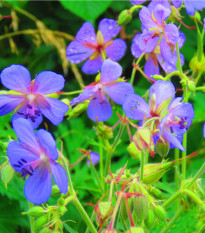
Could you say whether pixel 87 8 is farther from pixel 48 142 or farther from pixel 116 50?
pixel 48 142

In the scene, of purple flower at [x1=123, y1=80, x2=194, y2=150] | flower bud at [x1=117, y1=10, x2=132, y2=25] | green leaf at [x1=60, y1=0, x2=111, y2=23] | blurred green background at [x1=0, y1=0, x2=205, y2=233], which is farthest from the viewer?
green leaf at [x1=60, y1=0, x2=111, y2=23]

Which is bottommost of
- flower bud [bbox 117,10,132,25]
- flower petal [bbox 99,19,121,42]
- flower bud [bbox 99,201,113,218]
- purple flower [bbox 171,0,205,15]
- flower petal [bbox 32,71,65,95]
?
flower bud [bbox 99,201,113,218]

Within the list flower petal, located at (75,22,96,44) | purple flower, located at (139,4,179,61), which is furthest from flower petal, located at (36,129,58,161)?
flower petal, located at (75,22,96,44)

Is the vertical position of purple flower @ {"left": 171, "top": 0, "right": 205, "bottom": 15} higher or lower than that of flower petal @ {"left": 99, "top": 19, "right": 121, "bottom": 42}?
higher

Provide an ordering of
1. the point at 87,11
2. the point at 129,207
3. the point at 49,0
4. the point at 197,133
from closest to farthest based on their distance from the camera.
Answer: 1. the point at 129,207
2. the point at 87,11
3. the point at 197,133
4. the point at 49,0

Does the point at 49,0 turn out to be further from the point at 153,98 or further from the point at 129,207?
the point at 129,207

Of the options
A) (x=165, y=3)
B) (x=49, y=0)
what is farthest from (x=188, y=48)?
(x=165, y=3)

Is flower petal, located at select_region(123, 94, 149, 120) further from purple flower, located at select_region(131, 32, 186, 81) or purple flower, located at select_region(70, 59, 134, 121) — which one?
purple flower, located at select_region(131, 32, 186, 81)
